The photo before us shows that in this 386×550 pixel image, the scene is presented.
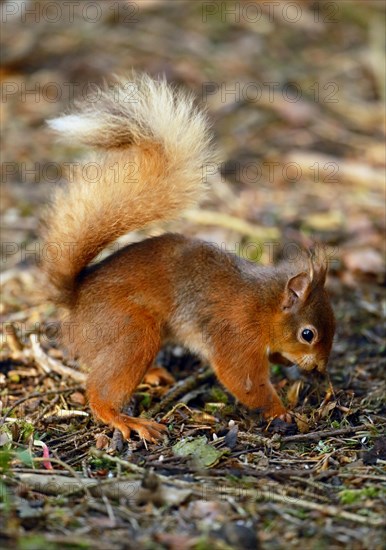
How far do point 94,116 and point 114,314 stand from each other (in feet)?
3.21

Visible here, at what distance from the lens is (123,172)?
3961mm

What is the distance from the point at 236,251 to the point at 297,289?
1.67m

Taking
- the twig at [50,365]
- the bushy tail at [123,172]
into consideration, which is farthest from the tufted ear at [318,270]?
the twig at [50,365]

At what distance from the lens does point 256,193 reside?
7.07m

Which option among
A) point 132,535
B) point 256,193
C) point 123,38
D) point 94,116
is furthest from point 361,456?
point 123,38

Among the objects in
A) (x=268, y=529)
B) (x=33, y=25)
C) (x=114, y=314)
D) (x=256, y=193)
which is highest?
(x=33, y=25)

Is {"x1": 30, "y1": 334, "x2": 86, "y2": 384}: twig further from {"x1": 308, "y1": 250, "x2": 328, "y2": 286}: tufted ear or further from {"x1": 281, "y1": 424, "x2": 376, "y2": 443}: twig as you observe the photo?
{"x1": 308, "y1": 250, "x2": 328, "y2": 286}: tufted ear

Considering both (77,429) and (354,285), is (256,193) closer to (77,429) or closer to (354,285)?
(354,285)

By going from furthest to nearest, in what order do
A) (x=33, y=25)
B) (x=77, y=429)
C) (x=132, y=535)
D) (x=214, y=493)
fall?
(x=33, y=25)
(x=77, y=429)
(x=214, y=493)
(x=132, y=535)

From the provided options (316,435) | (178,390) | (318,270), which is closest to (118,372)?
(178,390)

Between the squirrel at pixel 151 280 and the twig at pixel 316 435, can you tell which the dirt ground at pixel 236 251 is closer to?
the twig at pixel 316 435

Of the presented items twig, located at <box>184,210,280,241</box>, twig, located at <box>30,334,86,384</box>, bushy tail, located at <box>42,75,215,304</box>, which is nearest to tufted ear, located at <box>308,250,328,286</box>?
bushy tail, located at <box>42,75,215,304</box>

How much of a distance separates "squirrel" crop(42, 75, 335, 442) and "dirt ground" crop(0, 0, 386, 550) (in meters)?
0.25

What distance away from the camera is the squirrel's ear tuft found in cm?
401
